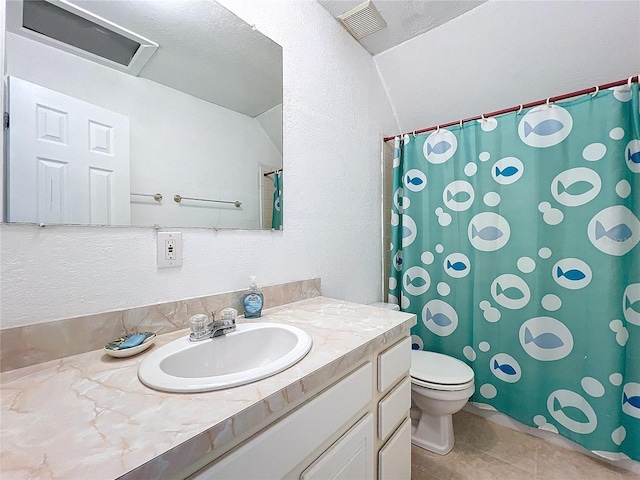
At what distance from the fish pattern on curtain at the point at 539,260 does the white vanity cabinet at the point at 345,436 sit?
0.88 m

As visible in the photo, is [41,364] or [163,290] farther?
[163,290]

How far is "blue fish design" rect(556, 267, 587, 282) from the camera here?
4.50 feet

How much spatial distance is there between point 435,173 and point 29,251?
1.93 metres

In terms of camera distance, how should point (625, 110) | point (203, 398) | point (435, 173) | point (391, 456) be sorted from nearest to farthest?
point (203, 398) → point (391, 456) → point (625, 110) → point (435, 173)

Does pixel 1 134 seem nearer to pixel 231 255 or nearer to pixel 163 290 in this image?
pixel 163 290

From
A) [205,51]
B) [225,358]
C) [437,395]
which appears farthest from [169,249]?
[437,395]

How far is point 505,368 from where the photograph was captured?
5.17 feet

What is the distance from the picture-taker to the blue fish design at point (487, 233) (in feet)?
5.25

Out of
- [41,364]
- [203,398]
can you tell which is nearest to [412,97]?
[203,398]

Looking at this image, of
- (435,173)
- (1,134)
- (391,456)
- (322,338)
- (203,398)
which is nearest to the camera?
(203,398)

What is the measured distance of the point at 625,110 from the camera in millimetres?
1276

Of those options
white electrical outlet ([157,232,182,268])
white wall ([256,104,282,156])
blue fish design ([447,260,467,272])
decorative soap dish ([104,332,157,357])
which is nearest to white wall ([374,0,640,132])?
blue fish design ([447,260,467,272])

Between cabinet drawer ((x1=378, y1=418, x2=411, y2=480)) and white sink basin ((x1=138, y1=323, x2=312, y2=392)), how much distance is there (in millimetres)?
494

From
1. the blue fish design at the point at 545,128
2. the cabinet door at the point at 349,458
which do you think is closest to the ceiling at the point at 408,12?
the blue fish design at the point at 545,128
